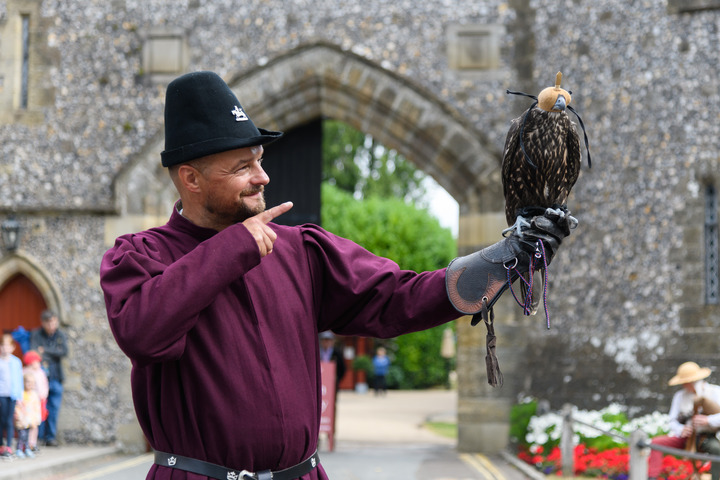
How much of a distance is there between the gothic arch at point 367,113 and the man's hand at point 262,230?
8.67 metres

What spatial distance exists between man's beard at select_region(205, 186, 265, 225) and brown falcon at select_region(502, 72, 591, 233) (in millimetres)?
622

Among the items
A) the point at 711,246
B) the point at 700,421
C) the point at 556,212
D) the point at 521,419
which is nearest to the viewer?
the point at 556,212

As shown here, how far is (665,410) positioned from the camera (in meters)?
9.95

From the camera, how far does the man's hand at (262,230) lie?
7.55 ft

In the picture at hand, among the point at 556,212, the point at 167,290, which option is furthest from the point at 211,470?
the point at 556,212

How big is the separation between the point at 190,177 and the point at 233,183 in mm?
123

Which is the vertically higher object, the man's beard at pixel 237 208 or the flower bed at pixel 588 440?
the man's beard at pixel 237 208

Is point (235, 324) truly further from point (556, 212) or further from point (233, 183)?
point (556, 212)

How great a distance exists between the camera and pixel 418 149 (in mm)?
11273

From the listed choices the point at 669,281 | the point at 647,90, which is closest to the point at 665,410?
the point at 669,281

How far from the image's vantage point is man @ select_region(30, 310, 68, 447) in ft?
34.9

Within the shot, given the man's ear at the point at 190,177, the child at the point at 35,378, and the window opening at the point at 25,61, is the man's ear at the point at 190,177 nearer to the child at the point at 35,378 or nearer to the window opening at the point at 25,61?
the child at the point at 35,378

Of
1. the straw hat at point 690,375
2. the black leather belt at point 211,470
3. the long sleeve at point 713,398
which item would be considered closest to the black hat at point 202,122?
the black leather belt at point 211,470

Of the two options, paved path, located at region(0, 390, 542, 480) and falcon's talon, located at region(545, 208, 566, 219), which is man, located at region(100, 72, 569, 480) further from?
paved path, located at region(0, 390, 542, 480)
